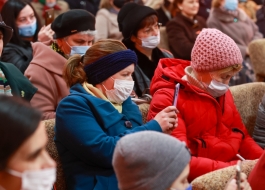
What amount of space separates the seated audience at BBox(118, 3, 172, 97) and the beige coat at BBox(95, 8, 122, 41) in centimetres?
178

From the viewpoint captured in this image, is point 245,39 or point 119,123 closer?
point 119,123

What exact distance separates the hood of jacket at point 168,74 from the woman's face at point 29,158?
1.44 m

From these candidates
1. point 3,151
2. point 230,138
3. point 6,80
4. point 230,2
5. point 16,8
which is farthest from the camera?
point 230,2

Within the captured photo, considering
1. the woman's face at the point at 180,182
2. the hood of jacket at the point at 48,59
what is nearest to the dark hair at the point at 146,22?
the hood of jacket at the point at 48,59

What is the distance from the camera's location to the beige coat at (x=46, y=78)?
386 centimetres

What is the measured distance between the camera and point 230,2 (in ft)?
21.8

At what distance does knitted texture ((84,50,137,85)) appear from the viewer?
3.21 metres

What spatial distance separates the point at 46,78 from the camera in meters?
3.96

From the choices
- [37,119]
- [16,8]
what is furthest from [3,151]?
[16,8]

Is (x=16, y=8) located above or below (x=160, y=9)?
above

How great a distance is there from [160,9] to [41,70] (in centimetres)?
337

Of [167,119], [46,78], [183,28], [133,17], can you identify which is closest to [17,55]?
[46,78]

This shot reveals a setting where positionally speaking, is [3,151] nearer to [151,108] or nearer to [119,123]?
[119,123]

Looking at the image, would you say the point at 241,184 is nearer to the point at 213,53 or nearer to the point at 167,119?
the point at 167,119
